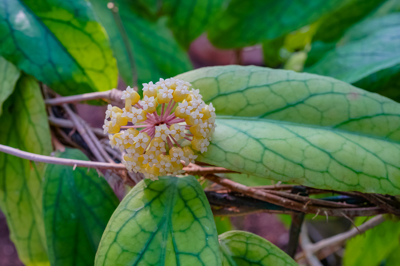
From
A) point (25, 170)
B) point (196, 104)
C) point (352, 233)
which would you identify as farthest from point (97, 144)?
point (352, 233)

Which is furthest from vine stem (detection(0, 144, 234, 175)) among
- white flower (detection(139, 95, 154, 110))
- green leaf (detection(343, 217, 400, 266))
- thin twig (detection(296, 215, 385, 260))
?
green leaf (detection(343, 217, 400, 266))

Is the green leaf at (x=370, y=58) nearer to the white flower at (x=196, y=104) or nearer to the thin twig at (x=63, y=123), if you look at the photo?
the white flower at (x=196, y=104)

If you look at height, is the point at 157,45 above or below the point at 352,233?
above

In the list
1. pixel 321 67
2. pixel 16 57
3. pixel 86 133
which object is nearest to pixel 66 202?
pixel 86 133

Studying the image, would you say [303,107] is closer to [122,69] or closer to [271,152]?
[271,152]

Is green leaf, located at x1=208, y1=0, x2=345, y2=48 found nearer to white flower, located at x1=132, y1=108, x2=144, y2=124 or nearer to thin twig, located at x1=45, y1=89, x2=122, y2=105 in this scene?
thin twig, located at x1=45, y1=89, x2=122, y2=105

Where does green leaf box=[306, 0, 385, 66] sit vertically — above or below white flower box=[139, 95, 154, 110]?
above

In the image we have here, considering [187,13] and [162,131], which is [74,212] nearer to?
[162,131]
